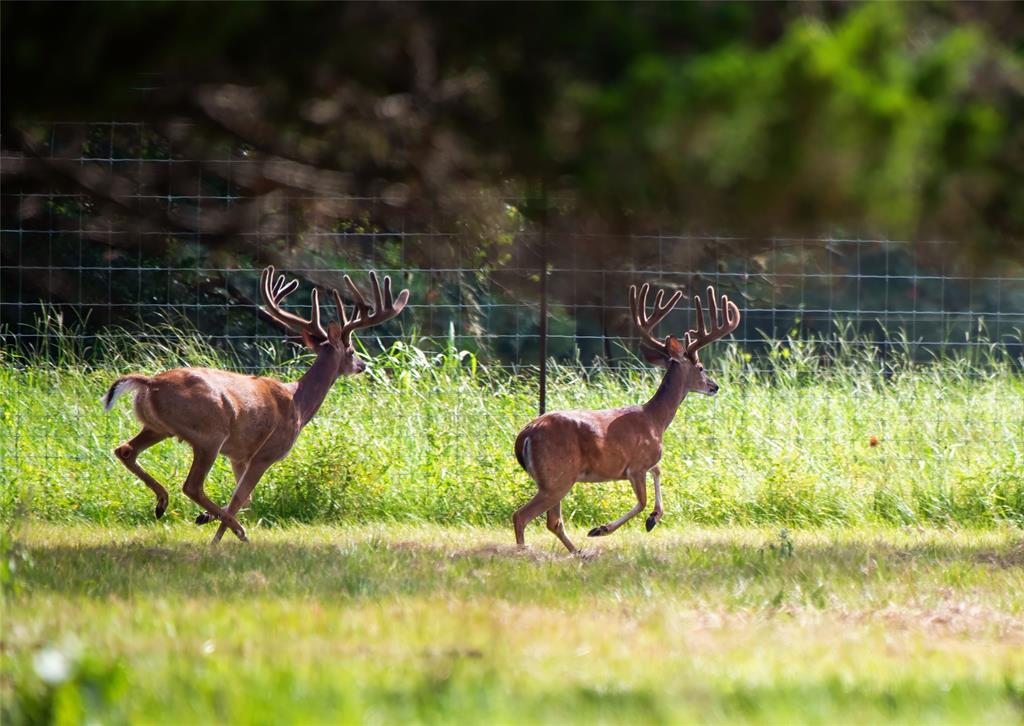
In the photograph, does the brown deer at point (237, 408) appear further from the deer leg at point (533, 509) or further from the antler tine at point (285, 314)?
the deer leg at point (533, 509)

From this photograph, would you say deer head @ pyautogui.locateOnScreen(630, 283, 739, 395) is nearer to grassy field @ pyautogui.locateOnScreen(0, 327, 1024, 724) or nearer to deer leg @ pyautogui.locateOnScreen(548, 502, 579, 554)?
grassy field @ pyautogui.locateOnScreen(0, 327, 1024, 724)

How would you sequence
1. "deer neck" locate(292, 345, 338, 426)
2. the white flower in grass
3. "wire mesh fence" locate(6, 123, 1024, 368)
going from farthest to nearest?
"deer neck" locate(292, 345, 338, 426)
"wire mesh fence" locate(6, 123, 1024, 368)
the white flower in grass

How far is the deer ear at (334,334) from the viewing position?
35.2 feet

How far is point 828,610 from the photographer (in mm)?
6648

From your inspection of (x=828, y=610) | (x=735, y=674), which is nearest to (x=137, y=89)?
(x=735, y=674)

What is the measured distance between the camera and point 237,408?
9711 millimetres

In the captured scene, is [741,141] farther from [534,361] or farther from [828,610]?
[534,361]

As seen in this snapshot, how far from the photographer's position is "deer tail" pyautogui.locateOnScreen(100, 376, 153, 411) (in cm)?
927

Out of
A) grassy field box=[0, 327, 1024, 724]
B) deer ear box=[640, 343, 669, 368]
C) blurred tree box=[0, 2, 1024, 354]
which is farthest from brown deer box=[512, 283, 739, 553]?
blurred tree box=[0, 2, 1024, 354]

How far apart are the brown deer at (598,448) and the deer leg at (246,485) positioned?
1.80 metres

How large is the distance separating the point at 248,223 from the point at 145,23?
10.8ft

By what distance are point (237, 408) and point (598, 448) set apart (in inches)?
93.8

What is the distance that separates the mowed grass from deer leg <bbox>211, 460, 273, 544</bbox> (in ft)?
2.43

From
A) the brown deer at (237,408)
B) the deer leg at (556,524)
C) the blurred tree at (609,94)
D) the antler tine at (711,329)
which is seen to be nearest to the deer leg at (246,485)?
the brown deer at (237,408)
